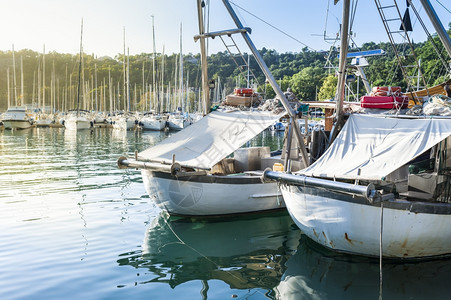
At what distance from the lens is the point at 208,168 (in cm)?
1365

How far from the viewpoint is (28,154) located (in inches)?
1355

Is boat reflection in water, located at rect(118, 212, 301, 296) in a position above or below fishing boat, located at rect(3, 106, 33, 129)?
below

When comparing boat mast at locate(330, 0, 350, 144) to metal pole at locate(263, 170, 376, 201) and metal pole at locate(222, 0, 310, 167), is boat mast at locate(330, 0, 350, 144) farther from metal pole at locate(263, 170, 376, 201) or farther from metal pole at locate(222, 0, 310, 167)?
metal pole at locate(263, 170, 376, 201)

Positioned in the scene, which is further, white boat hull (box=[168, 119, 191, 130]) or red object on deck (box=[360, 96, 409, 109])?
white boat hull (box=[168, 119, 191, 130])

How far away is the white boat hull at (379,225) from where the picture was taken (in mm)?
10148

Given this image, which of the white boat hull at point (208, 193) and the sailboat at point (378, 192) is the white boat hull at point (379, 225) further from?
the white boat hull at point (208, 193)

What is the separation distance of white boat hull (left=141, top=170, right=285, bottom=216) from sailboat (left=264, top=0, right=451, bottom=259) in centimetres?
243

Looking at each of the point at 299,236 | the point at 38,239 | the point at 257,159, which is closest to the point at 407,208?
the point at 299,236

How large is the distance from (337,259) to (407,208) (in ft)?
7.39

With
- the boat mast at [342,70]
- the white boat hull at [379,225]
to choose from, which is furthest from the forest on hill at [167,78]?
the white boat hull at [379,225]

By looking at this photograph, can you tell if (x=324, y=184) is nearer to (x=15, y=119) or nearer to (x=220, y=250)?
(x=220, y=250)

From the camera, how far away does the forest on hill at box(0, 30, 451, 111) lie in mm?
71062

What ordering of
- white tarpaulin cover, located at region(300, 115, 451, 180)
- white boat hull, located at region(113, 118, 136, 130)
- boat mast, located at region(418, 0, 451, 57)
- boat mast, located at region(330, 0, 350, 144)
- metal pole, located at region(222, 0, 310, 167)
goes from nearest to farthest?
white tarpaulin cover, located at region(300, 115, 451, 180), boat mast, located at region(418, 0, 451, 57), boat mast, located at region(330, 0, 350, 144), metal pole, located at region(222, 0, 310, 167), white boat hull, located at region(113, 118, 136, 130)

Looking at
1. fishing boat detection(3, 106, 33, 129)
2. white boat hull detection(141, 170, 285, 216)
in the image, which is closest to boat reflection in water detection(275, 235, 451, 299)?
white boat hull detection(141, 170, 285, 216)
